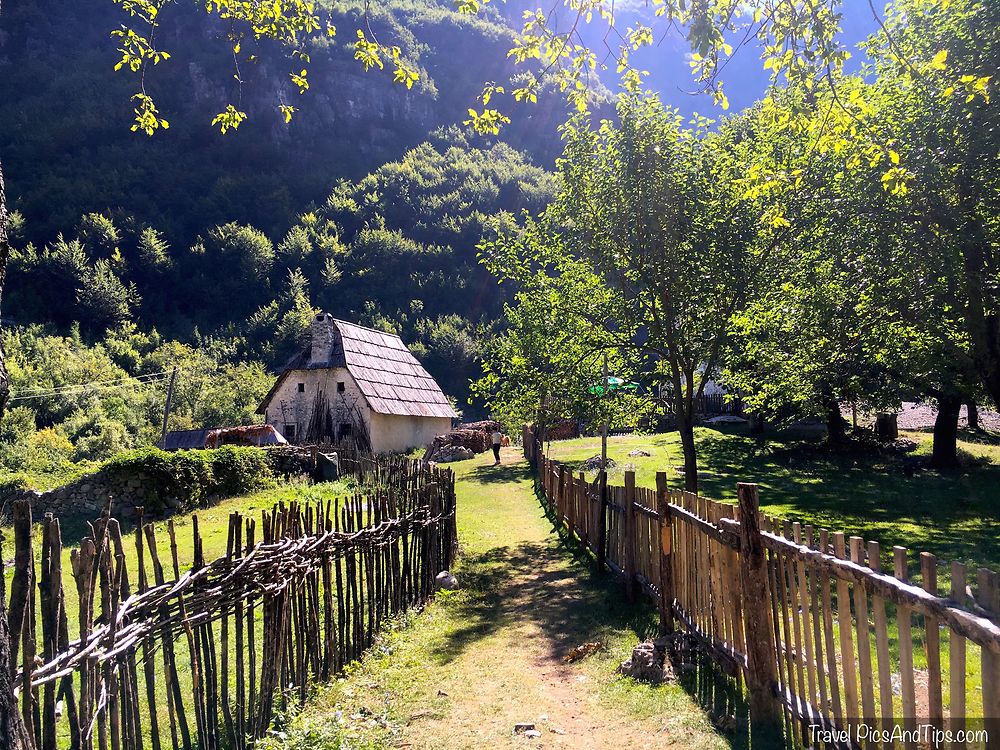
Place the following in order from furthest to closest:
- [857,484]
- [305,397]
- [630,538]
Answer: [305,397] < [857,484] < [630,538]

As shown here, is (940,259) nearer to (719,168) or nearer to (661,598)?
(719,168)

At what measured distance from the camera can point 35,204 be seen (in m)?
84.8

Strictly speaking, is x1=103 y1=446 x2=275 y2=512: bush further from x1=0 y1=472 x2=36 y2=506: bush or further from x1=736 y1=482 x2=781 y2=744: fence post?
x1=736 y1=482 x2=781 y2=744: fence post

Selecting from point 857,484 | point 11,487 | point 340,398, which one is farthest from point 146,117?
point 340,398

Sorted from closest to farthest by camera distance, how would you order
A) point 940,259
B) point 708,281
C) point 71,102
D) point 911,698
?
point 911,698 < point 940,259 < point 708,281 < point 71,102

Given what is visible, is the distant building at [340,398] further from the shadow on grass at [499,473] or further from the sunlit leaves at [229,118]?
the sunlit leaves at [229,118]

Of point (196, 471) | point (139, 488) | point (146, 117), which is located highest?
point (146, 117)

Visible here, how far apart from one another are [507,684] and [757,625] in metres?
2.43

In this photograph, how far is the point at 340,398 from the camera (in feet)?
108

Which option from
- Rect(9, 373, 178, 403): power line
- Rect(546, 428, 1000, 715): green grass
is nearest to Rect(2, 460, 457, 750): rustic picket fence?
Rect(546, 428, 1000, 715): green grass

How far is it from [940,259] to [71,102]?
11287 cm

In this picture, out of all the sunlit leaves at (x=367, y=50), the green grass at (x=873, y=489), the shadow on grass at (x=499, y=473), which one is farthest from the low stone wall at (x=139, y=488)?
the sunlit leaves at (x=367, y=50)

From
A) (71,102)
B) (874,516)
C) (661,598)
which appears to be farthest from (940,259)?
(71,102)

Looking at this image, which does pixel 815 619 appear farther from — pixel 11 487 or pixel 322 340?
pixel 322 340
